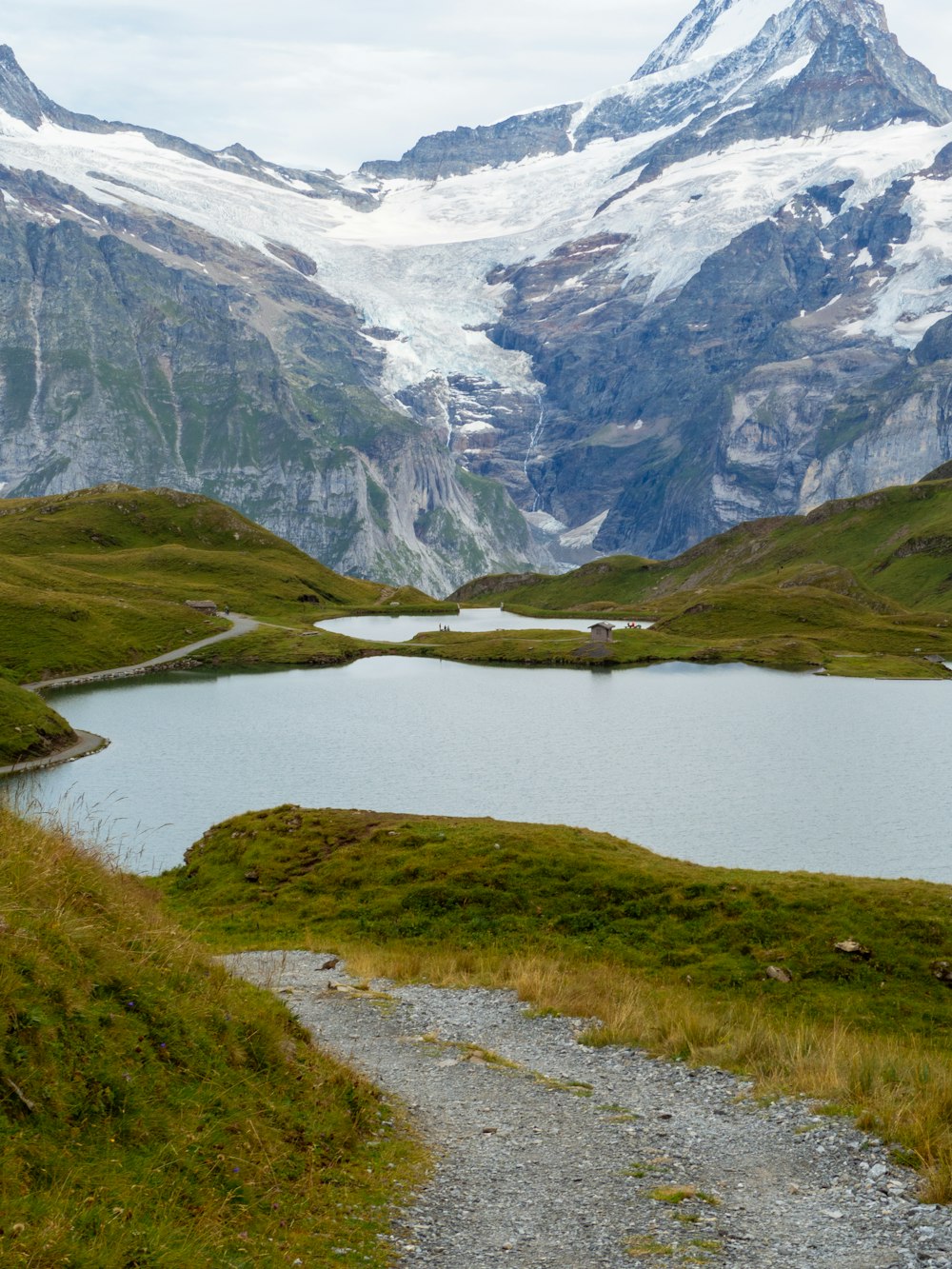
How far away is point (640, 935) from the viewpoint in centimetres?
3844

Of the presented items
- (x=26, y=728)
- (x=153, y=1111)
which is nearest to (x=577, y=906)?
(x=153, y=1111)

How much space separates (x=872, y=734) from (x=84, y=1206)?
118m

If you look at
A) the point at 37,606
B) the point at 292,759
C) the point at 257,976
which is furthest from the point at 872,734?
the point at 37,606

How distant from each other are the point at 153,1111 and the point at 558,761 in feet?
295

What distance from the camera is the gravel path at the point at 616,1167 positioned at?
49.6ft

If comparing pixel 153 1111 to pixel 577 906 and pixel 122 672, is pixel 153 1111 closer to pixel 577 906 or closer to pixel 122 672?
pixel 577 906

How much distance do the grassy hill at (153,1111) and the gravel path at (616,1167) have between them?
1182mm

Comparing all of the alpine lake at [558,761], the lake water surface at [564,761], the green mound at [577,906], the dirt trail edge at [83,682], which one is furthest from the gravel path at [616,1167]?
the dirt trail edge at [83,682]

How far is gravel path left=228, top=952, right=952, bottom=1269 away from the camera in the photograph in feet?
49.6

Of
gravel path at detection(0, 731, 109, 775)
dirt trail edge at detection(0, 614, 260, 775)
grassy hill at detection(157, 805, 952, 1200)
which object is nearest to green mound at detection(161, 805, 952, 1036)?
grassy hill at detection(157, 805, 952, 1200)

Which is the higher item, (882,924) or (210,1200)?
(210,1200)

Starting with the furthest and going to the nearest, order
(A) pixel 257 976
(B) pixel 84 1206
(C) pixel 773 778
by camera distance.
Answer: (C) pixel 773 778, (A) pixel 257 976, (B) pixel 84 1206

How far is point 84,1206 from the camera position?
12375 mm

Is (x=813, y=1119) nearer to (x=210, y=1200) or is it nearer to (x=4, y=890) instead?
(x=210, y=1200)
